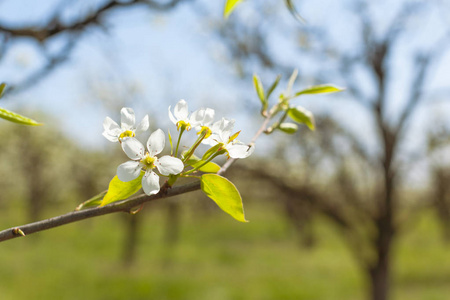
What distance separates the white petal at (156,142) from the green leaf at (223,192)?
0.14 ft

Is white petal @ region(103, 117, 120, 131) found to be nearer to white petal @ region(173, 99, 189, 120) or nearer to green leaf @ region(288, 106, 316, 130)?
white petal @ region(173, 99, 189, 120)

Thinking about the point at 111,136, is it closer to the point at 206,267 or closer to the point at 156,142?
the point at 156,142

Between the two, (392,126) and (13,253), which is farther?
(13,253)

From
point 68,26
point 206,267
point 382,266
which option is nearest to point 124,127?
point 68,26

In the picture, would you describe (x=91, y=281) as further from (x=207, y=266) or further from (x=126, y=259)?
(x=207, y=266)

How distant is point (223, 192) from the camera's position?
342 millimetres

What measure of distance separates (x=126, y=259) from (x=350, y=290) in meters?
5.43

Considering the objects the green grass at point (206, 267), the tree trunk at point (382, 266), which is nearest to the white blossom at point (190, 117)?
the tree trunk at point (382, 266)

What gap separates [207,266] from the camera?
417 inches

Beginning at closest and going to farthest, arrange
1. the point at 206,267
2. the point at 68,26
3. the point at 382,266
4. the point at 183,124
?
the point at 183,124
the point at 68,26
the point at 382,266
the point at 206,267

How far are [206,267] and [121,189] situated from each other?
10.6 metres

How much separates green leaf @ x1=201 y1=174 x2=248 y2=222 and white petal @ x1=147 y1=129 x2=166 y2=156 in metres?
0.04

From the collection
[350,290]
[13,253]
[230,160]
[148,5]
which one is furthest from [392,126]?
[13,253]

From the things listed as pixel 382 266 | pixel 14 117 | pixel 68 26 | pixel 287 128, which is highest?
pixel 14 117
